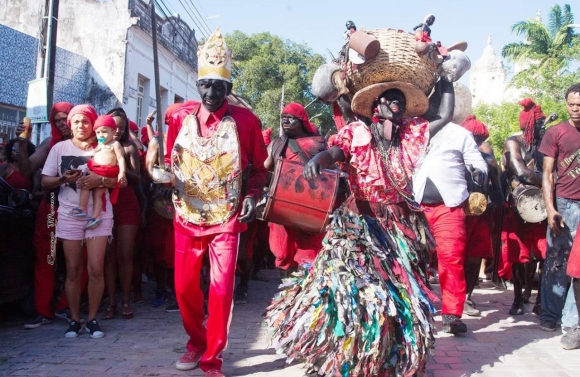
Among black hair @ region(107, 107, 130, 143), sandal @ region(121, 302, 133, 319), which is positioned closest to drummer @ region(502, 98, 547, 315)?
sandal @ region(121, 302, 133, 319)

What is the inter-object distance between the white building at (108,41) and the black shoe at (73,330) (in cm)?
1281

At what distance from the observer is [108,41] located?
1775 centimetres

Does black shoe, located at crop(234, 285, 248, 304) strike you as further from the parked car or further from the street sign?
the street sign

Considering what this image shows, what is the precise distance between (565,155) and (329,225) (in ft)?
9.32

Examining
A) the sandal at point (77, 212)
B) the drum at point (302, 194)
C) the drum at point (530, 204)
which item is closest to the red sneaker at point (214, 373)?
the drum at point (302, 194)

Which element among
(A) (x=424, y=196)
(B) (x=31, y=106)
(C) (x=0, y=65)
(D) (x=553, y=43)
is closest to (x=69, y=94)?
(C) (x=0, y=65)

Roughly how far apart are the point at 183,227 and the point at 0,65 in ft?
37.1

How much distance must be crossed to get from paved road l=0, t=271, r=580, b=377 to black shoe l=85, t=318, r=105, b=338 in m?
0.06

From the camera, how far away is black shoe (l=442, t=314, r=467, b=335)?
5.25 meters

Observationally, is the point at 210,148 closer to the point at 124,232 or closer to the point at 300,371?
the point at 300,371

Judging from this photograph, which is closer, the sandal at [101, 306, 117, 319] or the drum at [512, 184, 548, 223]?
the sandal at [101, 306, 117, 319]

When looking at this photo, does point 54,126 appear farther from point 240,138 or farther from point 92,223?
point 240,138

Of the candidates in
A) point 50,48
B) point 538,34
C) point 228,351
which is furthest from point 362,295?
point 538,34

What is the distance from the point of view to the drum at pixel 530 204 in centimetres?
631
